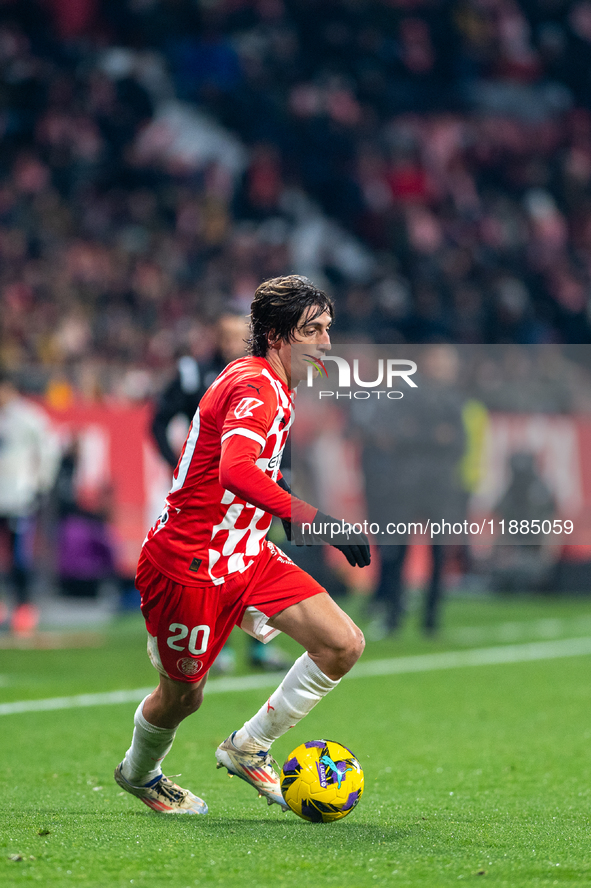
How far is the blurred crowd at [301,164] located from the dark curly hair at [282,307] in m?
10.0

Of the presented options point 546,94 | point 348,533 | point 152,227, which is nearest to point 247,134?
point 152,227

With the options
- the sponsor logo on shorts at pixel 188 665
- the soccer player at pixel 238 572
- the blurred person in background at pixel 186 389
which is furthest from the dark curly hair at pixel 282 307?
the blurred person in background at pixel 186 389

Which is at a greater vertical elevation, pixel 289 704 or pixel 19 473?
pixel 289 704

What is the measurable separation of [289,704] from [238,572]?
1.72ft

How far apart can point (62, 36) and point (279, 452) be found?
1591cm

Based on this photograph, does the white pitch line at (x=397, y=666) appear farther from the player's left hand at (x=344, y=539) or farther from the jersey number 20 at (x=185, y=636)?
the player's left hand at (x=344, y=539)

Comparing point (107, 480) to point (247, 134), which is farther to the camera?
point (247, 134)

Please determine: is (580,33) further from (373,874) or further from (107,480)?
(373,874)

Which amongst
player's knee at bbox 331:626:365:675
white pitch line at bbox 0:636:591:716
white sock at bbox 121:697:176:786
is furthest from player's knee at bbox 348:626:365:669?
white pitch line at bbox 0:636:591:716

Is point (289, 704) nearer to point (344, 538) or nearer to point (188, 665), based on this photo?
point (188, 665)

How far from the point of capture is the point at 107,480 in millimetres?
12117

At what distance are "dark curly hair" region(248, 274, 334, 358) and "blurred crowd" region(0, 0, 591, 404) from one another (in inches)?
395

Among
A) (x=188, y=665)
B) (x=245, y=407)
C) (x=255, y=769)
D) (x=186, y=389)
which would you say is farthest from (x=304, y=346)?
(x=186, y=389)

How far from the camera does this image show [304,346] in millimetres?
4277
